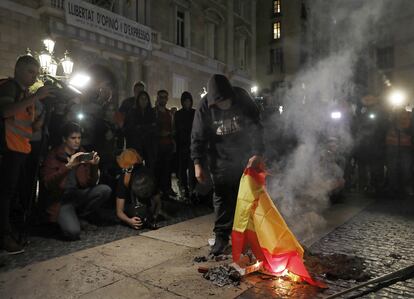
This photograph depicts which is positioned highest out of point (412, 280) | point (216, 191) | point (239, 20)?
point (239, 20)

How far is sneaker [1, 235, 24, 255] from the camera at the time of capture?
12.6ft

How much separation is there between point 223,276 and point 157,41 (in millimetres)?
16022

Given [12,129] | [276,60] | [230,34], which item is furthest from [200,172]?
[276,60]

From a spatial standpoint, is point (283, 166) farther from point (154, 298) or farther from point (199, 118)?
point (154, 298)

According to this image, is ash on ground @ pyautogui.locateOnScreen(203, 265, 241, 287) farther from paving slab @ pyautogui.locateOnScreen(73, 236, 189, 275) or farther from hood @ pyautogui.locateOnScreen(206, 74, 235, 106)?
hood @ pyautogui.locateOnScreen(206, 74, 235, 106)

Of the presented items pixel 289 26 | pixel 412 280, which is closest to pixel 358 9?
pixel 412 280

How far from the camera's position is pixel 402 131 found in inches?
291

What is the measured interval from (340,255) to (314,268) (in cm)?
52

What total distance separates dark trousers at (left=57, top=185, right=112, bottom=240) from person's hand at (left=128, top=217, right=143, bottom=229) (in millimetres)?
549

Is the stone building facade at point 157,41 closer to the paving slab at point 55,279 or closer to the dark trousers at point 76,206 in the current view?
the dark trousers at point 76,206

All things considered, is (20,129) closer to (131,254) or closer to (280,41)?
(131,254)

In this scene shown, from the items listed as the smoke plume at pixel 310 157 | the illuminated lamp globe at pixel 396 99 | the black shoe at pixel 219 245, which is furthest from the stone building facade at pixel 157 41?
the black shoe at pixel 219 245

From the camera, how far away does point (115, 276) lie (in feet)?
10.6

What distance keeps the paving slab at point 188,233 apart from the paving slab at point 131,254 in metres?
0.17
